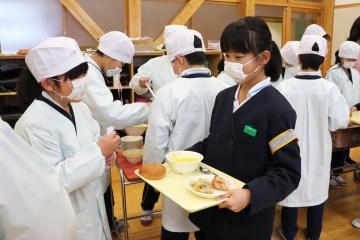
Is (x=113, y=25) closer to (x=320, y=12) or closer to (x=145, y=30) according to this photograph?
(x=145, y=30)

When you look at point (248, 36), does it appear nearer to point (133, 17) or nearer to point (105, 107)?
point (105, 107)

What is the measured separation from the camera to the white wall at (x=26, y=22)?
3.98 meters

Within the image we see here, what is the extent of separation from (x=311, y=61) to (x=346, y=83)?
4.63 feet

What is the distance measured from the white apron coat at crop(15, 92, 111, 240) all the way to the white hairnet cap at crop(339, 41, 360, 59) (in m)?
2.70

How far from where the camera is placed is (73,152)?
131 cm

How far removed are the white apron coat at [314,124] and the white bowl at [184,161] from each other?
115 cm

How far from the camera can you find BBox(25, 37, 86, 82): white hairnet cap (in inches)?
49.0

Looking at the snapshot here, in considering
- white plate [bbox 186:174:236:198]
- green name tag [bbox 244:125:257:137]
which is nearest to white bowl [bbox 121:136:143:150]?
white plate [bbox 186:174:236:198]

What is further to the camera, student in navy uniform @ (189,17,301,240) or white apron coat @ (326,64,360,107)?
white apron coat @ (326,64,360,107)

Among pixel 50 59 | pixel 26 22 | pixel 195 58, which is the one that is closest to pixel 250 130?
pixel 195 58

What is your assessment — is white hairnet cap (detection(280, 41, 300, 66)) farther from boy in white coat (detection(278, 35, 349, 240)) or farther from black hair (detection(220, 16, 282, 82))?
black hair (detection(220, 16, 282, 82))

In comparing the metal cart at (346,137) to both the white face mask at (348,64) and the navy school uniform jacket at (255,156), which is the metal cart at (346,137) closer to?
the white face mask at (348,64)

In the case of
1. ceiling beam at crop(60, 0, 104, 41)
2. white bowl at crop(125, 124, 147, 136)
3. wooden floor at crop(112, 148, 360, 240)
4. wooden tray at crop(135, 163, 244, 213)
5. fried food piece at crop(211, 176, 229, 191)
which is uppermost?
ceiling beam at crop(60, 0, 104, 41)

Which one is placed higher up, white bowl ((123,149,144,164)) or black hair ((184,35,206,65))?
black hair ((184,35,206,65))
